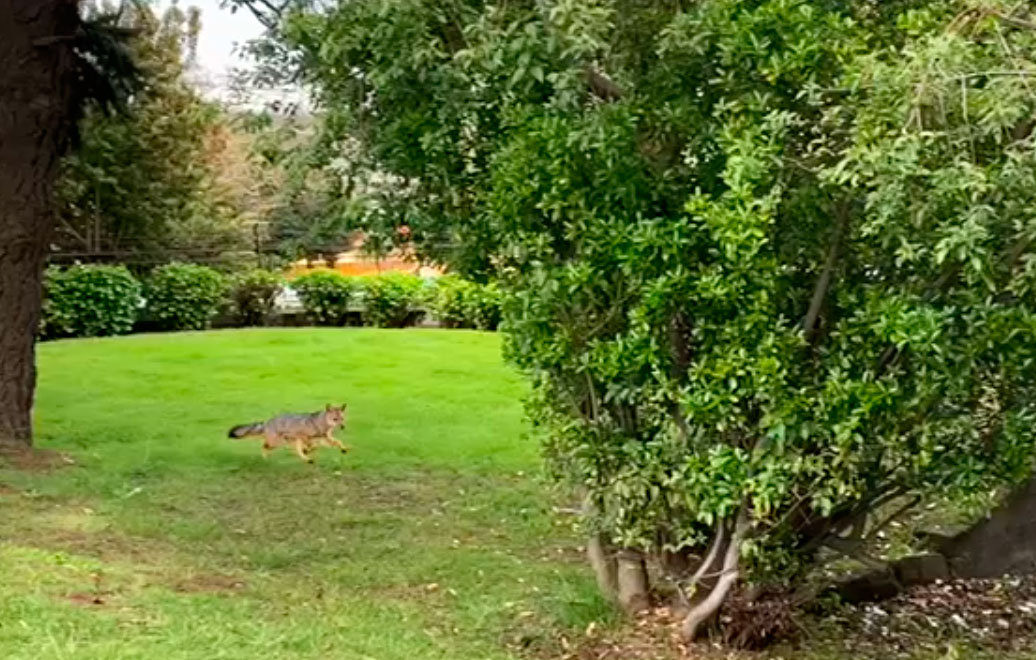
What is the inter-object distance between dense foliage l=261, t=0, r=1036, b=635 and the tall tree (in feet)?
13.0

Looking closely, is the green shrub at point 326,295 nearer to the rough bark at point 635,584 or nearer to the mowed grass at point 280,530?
the mowed grass at point 280,530

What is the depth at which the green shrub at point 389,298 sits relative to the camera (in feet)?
53.6

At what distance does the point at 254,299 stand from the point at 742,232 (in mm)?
13809

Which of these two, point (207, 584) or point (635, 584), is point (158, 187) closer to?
point (207, 584)

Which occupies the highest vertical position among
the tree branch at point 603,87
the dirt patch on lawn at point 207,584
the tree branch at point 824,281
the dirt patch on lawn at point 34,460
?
the tree branch at point 603,87

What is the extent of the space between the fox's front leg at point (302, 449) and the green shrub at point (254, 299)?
9.27m

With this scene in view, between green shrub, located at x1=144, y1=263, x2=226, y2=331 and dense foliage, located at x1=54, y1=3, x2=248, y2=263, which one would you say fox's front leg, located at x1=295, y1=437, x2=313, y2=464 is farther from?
dense foliage, located at x1=54, y1=3, x2=248, y2=263

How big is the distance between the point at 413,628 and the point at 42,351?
1001 centimetres

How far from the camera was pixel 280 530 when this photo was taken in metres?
5.81

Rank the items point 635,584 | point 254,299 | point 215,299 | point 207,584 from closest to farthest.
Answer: point 635,584, point 207,584, point 215,299, point 254,299

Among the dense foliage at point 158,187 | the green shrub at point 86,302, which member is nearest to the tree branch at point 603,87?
the green shrub at point 86,302

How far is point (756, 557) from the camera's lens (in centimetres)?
378

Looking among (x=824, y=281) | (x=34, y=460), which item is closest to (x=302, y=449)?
(x=34, y=460)

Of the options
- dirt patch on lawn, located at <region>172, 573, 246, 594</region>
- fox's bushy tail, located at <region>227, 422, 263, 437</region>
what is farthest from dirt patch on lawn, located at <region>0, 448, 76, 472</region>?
dirt patch on lawn, located at <region>172, 573, 246, 594</region>
